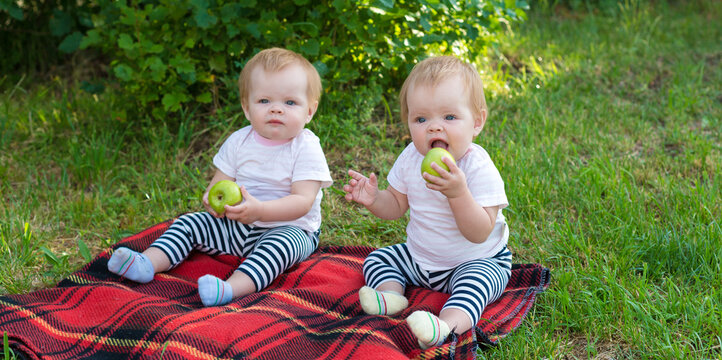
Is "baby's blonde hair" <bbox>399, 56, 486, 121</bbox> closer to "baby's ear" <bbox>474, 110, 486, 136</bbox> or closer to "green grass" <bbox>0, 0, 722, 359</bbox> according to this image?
"baby's ear" <bbox>474, 110, 486, 136</bbox>

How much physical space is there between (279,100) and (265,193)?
42 centimetres

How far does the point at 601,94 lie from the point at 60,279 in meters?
3.50

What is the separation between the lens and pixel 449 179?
2.21 m

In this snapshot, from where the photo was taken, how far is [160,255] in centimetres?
280

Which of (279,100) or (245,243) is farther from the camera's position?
(245,243)

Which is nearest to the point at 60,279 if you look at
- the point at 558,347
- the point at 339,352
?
the point at 339,352

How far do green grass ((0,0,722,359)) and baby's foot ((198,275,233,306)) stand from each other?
0.76 m

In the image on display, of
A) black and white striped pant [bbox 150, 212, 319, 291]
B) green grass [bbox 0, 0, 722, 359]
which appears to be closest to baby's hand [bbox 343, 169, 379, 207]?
black and white striped pant [bbox 150, 212, 319, 291]

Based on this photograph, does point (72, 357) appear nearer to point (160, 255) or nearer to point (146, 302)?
point (146, 302)

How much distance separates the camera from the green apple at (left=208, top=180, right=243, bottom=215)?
106 inches

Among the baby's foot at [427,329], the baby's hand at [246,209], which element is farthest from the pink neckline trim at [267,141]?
the baby's foot at [427,329]

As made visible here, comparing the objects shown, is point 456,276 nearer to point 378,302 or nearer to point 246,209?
point 378,302

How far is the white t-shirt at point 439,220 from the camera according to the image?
247 cm

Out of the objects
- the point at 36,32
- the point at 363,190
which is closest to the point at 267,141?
the point at 363,190
